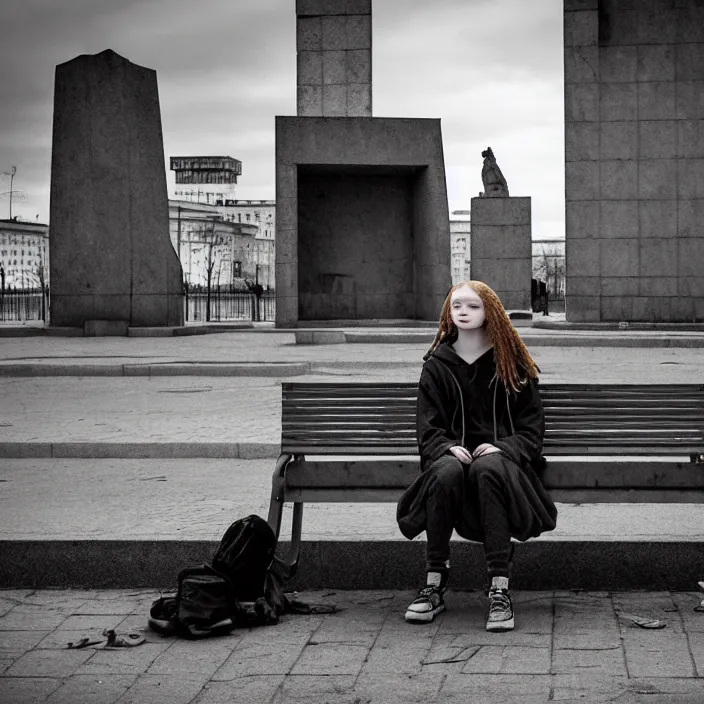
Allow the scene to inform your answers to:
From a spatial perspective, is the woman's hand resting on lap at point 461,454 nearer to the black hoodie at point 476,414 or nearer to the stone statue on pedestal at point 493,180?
the black hoodie at point 476,414

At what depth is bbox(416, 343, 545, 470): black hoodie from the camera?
543 centimetres

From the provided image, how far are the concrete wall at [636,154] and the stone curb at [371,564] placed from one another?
23.4m

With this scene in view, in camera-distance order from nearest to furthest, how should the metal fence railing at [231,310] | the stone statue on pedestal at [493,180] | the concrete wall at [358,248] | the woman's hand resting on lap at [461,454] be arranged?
the woman's hand resting on lap at [461,454] < the concrete wall at [358,248] < the metal fence railing at [231,310] < the stone statue on pedestal at [493,180]

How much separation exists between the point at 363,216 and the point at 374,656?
2685cm

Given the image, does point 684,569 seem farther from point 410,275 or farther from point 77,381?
point 410,275

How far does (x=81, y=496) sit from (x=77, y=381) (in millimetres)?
8270

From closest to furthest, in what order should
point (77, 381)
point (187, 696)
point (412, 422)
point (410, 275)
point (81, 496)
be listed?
point (187, 696), point (412, 422), point (81, 496), point (77, 381), point (410, 275)

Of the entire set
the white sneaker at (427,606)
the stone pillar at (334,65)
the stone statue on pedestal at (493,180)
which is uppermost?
the stone pillar at (334,65)

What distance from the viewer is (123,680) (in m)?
4.36

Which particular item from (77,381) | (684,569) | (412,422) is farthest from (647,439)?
(77,381)

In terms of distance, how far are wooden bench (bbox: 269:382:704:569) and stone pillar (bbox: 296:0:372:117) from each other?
25114 millimetres

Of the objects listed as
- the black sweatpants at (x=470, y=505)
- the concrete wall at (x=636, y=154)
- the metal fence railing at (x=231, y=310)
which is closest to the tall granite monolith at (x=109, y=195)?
the concrete wall at (x=636, y=154)

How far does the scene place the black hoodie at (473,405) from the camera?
5430 mm

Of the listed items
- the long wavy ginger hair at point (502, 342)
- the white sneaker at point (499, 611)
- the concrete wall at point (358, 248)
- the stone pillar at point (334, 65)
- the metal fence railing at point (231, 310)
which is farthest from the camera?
the metal fence railing at point (231, 310)
